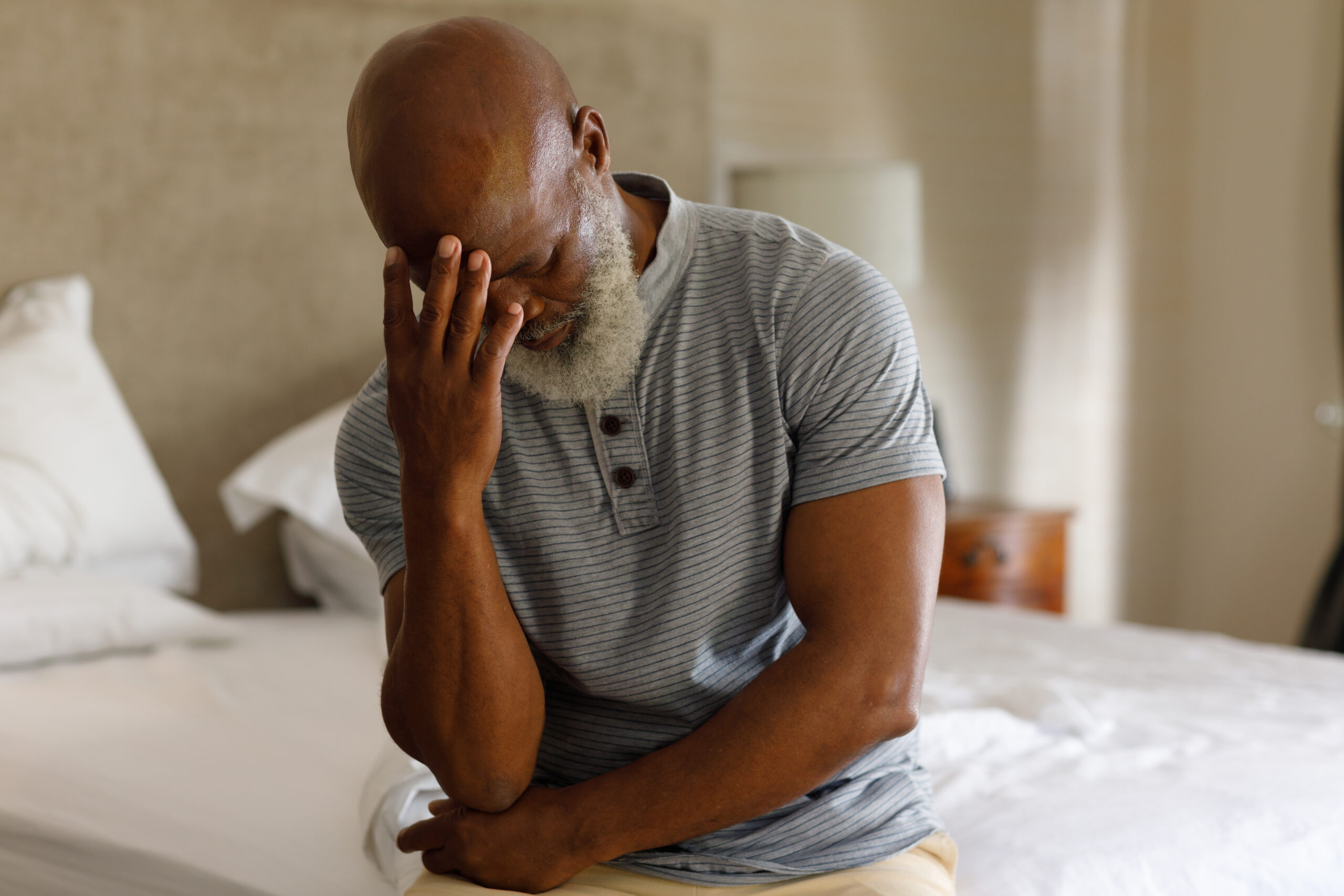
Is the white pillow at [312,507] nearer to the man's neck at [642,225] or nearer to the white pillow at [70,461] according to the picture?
the white pillow at [70,461]

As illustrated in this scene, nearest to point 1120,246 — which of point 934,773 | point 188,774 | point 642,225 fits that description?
point 934,773

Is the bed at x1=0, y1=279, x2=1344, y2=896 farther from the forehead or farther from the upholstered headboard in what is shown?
the forehead

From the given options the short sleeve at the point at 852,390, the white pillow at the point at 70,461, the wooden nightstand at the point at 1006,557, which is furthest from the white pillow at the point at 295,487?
the wooden nightstand at the point at 1006,557

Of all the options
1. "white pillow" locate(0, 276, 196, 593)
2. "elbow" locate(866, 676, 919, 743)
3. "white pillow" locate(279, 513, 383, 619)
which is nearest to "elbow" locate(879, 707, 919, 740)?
"elbow" locate(866, 676, 919, 743)

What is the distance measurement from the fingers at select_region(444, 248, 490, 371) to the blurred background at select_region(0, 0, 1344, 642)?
4.94 ft

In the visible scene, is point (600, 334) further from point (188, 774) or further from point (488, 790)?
point (188, 774)

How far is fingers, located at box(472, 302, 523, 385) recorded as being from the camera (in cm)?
88

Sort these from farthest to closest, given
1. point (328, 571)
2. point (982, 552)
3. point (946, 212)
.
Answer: point (946, 212) → point (982, 552) → point (328, 571)

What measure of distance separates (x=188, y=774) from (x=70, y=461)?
820 mm

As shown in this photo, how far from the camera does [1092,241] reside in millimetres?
3531

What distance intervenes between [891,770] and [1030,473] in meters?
2.66

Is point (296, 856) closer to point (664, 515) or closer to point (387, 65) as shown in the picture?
point (664, 515)

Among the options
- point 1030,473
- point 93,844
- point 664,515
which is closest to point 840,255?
point 664,515

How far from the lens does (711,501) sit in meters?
0.94
